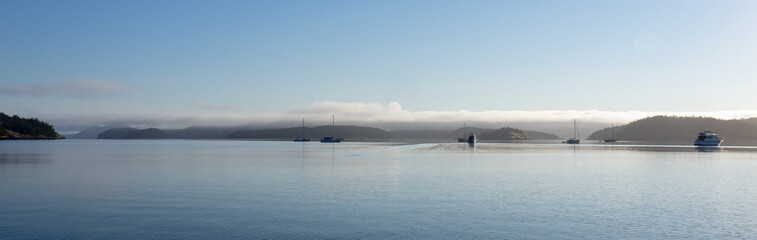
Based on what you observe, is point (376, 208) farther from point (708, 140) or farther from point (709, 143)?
point (708, 140)

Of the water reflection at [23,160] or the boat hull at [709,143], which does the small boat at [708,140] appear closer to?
the boat hull at [709,143]

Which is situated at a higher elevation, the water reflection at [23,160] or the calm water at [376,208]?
the water reflection at [23,160]

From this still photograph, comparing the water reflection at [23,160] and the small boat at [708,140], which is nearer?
the water reflection at [23,160]

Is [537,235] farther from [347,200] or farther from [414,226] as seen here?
[347,200]

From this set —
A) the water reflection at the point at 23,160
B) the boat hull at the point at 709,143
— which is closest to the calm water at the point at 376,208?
the water reflection at the point at 23,160

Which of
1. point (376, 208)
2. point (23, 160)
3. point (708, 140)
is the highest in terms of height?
point (708, 140)

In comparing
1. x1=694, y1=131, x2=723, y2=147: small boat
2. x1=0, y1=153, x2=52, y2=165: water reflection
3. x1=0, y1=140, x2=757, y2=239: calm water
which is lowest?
x1=0, y1=140, x2=757, y2=239: calm water

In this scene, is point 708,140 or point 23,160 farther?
point 708,140

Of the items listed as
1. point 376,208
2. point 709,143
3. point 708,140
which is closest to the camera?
point 376,208

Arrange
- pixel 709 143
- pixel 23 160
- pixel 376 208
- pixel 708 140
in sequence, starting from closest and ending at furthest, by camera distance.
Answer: pixel 376 208, pixel 23 160, pixel 709 143, pixel 708 140

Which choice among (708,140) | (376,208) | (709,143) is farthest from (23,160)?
(708,140)

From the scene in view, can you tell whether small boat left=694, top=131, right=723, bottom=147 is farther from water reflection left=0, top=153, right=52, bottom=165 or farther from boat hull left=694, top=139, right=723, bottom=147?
water reflection left=0, top=153, right=52, bottom=165

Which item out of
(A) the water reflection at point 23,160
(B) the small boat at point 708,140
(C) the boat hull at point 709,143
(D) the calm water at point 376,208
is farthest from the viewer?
(B) the small boat at point 708,140

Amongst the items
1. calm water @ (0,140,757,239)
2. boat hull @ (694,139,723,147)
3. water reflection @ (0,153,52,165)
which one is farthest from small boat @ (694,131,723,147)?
water reflection @ (0,153,52,165)
